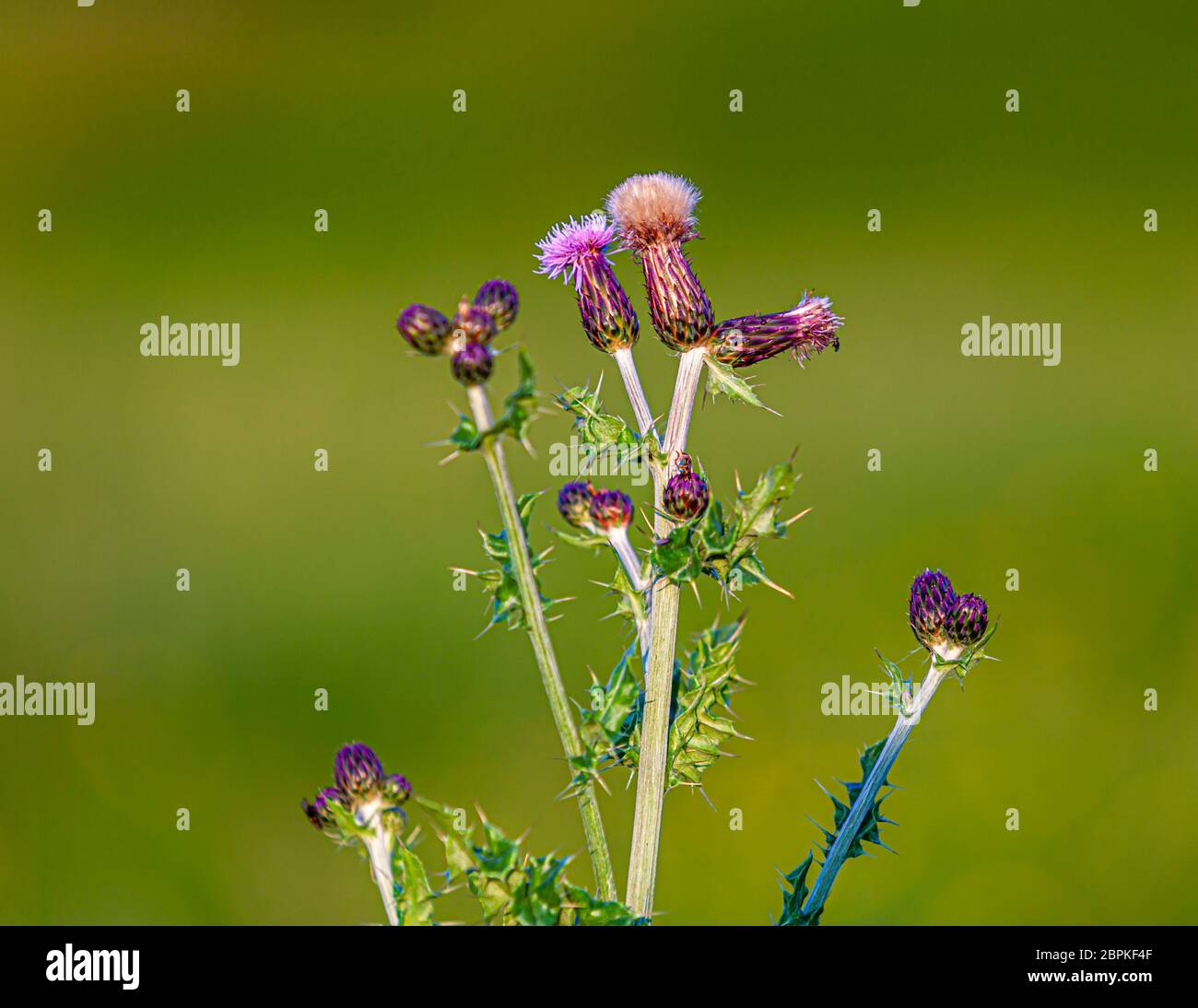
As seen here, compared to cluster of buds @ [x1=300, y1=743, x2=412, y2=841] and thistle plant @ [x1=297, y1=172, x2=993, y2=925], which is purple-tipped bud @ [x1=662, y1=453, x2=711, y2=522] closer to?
thistle plant @ [x1=297, y1=172, x2=993, y2=925]

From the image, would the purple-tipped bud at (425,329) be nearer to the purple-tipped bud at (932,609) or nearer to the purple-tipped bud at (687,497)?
the purple-tipped bud at (687,497)

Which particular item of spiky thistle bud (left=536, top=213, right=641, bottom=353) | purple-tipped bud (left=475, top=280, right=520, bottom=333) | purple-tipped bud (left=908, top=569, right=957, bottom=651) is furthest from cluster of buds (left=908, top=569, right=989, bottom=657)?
purple-tipped bud (left=475, top=280, right=520, bottom=333)

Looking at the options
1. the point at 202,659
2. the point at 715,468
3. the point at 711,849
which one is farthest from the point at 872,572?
the point at 202,659

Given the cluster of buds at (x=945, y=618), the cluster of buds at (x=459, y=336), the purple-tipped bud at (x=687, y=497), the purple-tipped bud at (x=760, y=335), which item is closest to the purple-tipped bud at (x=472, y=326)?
the cluster of buds at (x=459, y=336)

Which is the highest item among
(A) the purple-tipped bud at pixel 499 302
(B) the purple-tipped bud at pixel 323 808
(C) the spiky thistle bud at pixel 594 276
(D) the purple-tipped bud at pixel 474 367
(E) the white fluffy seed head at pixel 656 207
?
(E) the white fluffy seed head at pixel 656 207

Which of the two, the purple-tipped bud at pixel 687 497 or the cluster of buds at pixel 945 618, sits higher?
the purple-tipped bud at pixel 687 497

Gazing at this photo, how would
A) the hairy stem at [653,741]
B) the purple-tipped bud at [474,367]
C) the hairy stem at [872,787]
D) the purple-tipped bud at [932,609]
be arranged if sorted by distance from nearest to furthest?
1. the purple-tipped bud at [474,367]
2. the hairy stem at [653,741]
3. the hairy stem at [872,787]
4. the purple-tipped bud at [932,609]

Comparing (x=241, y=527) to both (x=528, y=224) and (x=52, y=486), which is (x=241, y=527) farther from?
(x=528, y=224)
